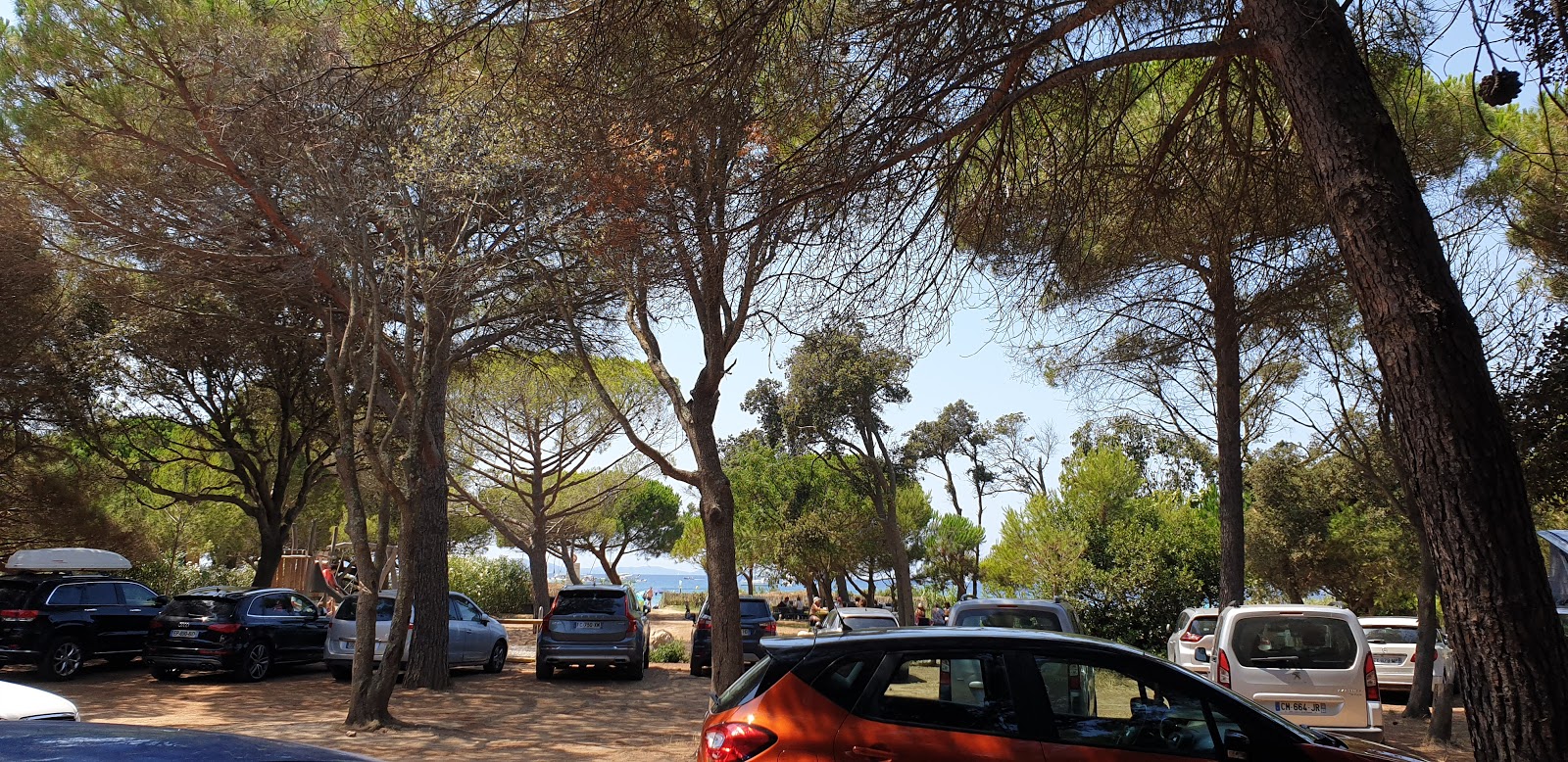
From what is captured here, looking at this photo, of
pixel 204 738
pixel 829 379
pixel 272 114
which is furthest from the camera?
pixel 829 379

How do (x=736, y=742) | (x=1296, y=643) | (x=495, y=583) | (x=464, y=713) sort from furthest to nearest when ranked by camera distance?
1. (x=495, y=583)
2. (x=464, y=713)
3. (x=1296, y=643)
4. (x=736, y=742)

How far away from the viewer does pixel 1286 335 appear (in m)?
12.4

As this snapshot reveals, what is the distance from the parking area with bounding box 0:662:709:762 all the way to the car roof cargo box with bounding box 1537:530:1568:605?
9472 millimetres

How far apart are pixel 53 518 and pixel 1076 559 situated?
69.3 feet

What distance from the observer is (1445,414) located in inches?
171

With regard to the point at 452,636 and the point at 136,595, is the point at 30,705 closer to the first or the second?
the point at 452,636

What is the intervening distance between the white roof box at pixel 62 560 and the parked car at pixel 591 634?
6820 mm

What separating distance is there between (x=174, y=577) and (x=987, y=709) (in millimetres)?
26881

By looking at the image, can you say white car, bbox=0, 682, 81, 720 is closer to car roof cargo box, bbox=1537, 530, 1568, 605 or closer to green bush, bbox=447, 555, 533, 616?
car roof cargo box, bbox=1537, 530, 1568, 605

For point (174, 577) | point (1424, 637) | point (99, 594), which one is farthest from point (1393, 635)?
point (174, 577)

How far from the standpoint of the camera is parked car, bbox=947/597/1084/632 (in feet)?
33.8

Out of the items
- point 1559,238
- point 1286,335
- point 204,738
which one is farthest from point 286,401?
point 1559,238

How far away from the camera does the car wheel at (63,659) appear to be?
13.9m

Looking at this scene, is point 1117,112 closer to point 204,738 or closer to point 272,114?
point 204,738
